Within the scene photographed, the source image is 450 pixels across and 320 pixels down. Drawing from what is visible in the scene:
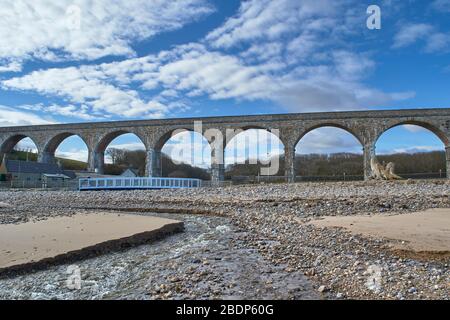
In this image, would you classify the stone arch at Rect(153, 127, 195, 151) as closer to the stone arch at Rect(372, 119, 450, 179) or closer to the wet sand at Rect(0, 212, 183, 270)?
the stone arch at Rect(372, 119, 450, 179)

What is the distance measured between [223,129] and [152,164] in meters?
8.04

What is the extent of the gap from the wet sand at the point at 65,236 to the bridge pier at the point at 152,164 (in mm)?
24300

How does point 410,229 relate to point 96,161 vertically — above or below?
below

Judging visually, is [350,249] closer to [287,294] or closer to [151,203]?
[287,294]

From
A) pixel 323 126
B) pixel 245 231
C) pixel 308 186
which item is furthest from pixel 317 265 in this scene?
pixel 323 126

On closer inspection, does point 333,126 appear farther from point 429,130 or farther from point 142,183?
point 142,183

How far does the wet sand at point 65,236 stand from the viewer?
5775 mm

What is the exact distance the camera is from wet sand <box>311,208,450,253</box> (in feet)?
20.1

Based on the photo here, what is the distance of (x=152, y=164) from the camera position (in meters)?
34.6

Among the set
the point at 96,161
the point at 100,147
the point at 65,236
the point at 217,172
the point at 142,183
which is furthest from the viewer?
the point at 96,161

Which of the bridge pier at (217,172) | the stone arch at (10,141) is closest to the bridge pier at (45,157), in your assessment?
the stone arch at (10,141)

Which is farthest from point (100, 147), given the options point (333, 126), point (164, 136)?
point (333, 126)
